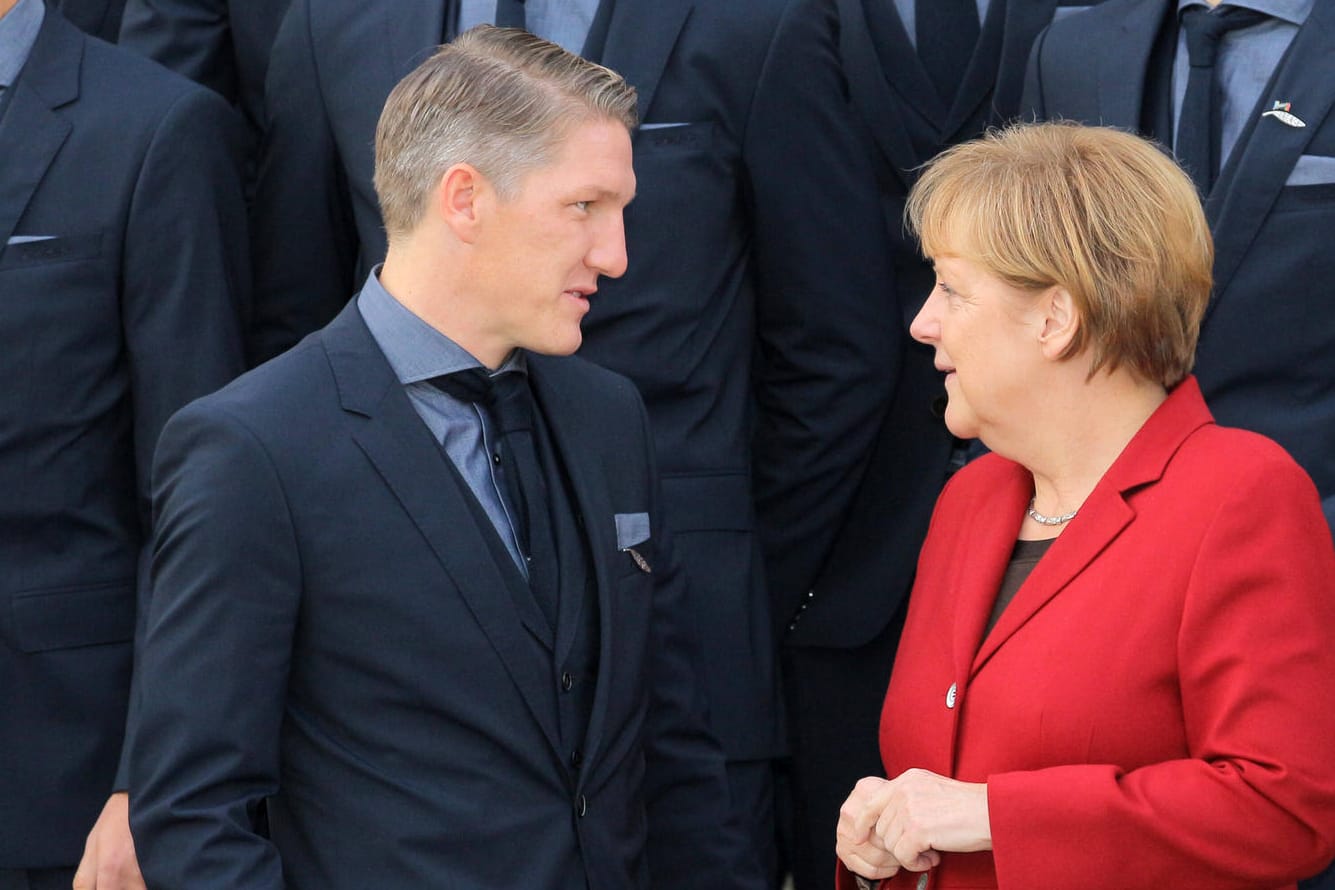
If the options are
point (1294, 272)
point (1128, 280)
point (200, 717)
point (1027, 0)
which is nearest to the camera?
point (200, 717)

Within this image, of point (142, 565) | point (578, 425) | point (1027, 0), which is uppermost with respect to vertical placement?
point (1027, 0)

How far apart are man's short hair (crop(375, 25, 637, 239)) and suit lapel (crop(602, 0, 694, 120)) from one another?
669 millimetres

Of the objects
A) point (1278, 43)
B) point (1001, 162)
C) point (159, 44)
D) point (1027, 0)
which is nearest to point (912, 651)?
point (1001, 162)

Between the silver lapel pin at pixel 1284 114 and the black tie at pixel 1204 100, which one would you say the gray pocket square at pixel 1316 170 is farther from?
the black tie at pixel 1204 100

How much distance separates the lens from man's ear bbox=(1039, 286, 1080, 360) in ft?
8.73

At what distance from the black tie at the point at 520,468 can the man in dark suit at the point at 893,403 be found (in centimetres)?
122

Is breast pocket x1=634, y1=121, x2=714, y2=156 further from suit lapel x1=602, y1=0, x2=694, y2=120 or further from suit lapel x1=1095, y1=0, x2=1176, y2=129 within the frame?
suit lapel x1=1095, y1=0, x2=1176, y2=129

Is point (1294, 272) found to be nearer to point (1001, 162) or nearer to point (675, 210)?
point (1001, 162)

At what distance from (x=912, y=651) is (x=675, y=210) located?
0.99 metres

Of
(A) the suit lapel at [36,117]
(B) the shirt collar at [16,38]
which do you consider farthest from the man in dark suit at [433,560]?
(B) the shirt collar at [16,38]

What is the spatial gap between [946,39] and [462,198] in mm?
1631

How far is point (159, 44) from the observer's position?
Answer: 4.06 meters

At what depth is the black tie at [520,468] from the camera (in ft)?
8.64

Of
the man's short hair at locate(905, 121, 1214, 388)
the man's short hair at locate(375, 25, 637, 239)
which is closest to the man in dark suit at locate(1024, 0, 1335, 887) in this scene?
the man's short hair at locate(905, 121, 1214, 388)
